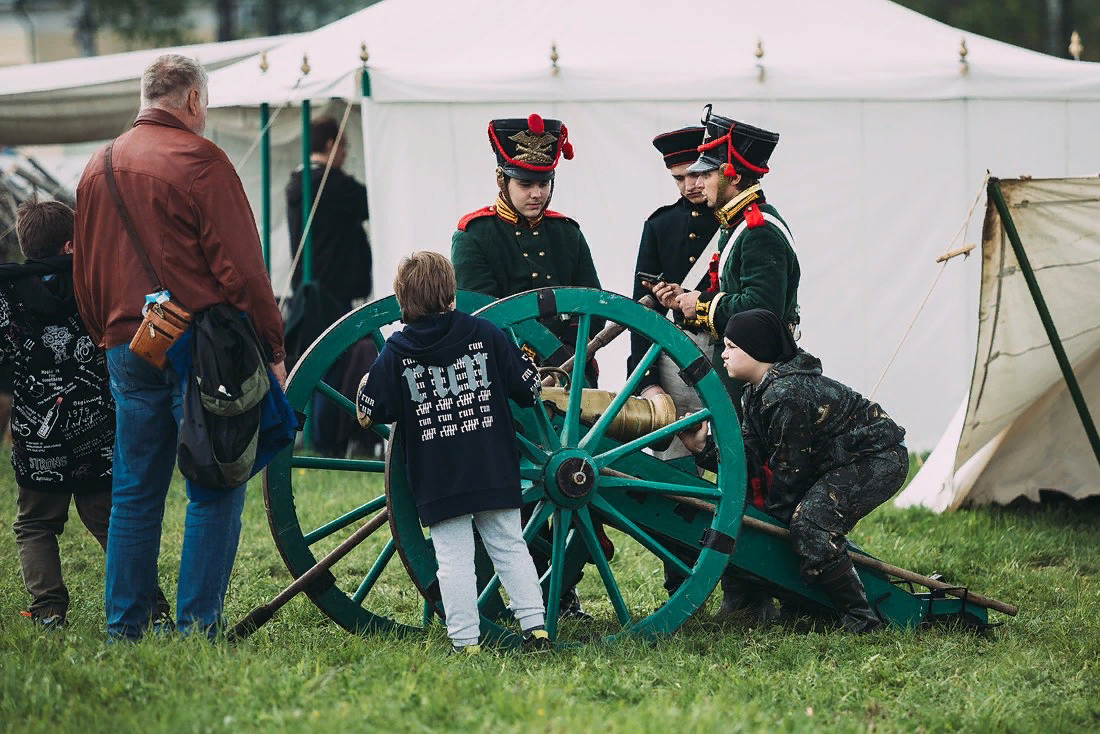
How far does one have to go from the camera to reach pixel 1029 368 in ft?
18.6

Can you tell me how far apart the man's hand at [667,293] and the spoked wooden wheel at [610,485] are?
0.60 m

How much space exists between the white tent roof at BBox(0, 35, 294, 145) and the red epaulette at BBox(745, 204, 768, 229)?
5.87 m

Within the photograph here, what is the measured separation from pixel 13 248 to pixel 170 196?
23.1 feet

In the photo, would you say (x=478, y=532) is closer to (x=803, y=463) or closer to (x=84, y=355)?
(x=803, y=463)

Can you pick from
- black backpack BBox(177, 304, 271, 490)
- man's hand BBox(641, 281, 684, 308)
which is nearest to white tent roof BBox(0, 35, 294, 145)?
man's hand BBox(641, 281, 684, 308)

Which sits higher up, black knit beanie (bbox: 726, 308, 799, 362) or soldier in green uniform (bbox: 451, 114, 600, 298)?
soldier in green uniform (bbox: 451, 114, 600, 298)

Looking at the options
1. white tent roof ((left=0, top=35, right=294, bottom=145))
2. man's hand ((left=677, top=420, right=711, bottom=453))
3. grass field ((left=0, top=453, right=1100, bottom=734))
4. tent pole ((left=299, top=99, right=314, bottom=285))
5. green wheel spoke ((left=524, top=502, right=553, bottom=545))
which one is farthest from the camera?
white tent roof ((left=0, top=35, right=294, bottom=145))

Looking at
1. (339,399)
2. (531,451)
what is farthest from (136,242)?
(531,451)

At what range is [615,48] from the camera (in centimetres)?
787

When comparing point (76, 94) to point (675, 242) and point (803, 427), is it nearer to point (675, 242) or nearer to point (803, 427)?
point (675, 242)

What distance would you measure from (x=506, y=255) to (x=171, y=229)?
1.29 m

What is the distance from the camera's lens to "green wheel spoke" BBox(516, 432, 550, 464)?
392 centimetres

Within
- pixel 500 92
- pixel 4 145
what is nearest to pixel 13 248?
pixel 4 145

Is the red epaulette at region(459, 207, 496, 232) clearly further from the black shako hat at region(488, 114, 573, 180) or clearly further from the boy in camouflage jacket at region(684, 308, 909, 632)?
the boy in camouflage jacket at region(684, 308, 909, 632)
